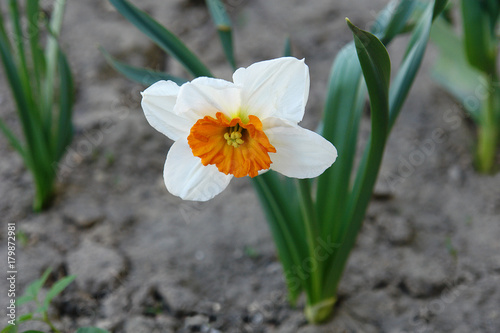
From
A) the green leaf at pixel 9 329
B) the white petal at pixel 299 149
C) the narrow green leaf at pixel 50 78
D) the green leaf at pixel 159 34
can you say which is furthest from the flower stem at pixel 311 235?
the narrow green leaf at pixel 50 78

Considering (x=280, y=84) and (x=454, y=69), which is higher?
(x=280, y=84)

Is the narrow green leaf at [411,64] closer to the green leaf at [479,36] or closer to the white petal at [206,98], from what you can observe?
the white petal at [206,98]

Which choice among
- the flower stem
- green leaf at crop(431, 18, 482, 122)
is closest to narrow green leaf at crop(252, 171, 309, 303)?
the flower stem

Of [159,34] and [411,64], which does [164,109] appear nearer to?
[159,34]

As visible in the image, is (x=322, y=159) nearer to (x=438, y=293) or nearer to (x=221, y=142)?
(x=221, y=142)

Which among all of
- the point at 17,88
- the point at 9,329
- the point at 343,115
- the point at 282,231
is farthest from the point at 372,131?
the point at 17,88

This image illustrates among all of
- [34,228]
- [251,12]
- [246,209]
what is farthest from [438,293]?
[251,12]

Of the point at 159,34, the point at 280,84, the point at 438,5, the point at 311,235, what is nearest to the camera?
the point at 280,84
